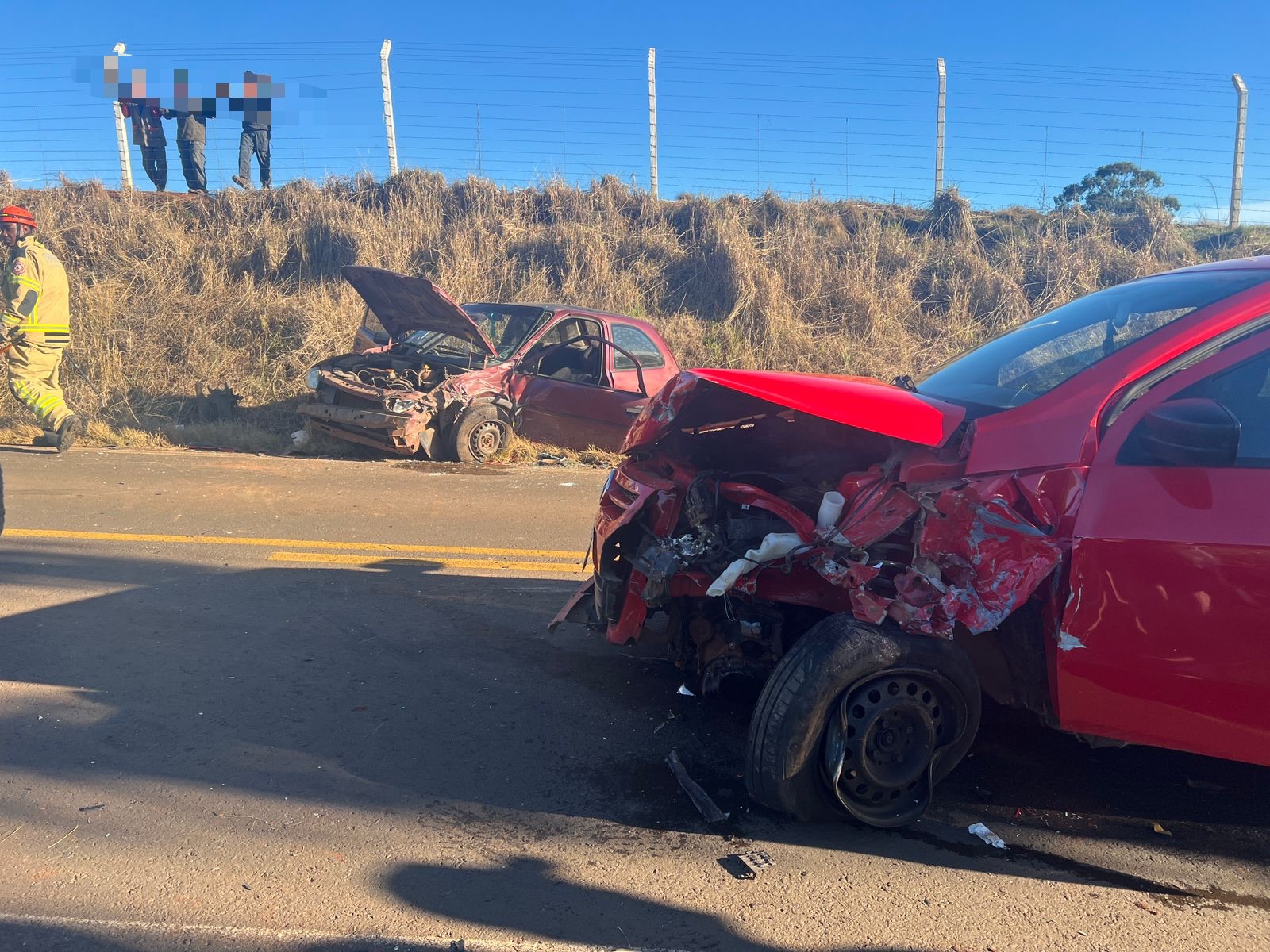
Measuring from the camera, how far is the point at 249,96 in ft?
53.3

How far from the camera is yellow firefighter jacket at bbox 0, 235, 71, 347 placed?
9.08m

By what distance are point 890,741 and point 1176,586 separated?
0.95 meters

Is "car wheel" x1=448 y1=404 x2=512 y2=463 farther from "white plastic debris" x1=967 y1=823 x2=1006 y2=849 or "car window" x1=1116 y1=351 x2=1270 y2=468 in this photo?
"car window" x1=1116 y1=351 x2=1270 y2=468

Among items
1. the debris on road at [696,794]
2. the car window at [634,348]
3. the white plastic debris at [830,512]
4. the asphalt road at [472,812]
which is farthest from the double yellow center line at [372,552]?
the car window at [634,348]

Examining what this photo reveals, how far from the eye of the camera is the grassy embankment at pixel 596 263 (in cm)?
1430

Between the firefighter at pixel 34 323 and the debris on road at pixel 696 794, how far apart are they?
27.7ft

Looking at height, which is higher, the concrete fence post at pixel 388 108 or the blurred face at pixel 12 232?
the concrete fence post at pixel 388 108

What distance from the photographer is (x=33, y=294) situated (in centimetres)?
915

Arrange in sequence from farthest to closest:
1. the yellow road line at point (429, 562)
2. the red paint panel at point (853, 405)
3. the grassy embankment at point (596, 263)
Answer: the grassy embankment at point (596, 263) < the yellow road line at point (429, 562) < the red paint panel at point (853, 405)

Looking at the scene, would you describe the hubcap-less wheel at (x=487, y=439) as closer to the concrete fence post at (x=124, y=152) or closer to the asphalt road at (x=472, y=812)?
the asphalt road at (x=472, y=812)

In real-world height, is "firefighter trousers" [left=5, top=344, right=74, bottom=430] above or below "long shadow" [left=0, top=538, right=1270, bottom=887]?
above

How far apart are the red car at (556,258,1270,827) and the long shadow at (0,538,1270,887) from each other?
0.38 m

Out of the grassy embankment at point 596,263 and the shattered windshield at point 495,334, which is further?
the grassy embankment at point 596,263

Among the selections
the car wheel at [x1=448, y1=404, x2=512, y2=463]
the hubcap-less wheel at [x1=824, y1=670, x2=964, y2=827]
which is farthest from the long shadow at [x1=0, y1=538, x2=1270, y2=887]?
the car wheel at [x1=448, y1=404, x2=512, y2=463]
